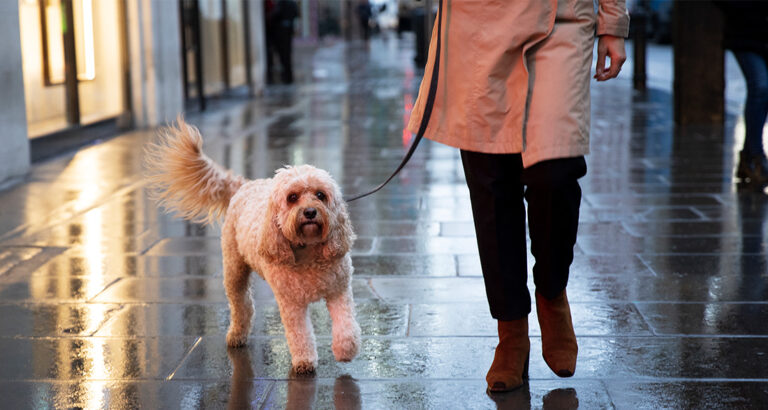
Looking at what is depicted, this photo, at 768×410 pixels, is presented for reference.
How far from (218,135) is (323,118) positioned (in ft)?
7.04

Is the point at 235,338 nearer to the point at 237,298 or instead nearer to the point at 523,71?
the point at 237,298

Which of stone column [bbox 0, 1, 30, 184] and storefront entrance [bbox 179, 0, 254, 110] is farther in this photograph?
storefront entrance [bbox 179, 0, 254, 110]

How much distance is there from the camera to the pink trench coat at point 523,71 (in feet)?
9.66

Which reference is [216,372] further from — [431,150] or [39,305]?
[431,150]

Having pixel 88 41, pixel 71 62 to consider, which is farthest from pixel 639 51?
pixel 71 62

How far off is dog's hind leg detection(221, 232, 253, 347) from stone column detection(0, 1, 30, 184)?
475 cm

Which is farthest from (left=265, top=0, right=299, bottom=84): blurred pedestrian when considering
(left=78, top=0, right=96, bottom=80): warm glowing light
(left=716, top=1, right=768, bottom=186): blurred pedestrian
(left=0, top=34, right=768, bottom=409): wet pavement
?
(left=716, top=1, right=768, bottom=186): blurred pedestrian

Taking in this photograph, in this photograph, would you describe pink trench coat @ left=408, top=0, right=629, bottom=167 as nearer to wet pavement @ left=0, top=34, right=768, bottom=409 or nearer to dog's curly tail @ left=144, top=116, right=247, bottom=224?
wet pavement @ left=0, top=34, right=768, bottom=409

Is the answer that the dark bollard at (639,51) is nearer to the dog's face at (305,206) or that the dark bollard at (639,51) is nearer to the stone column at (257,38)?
the stone column at (257,38)

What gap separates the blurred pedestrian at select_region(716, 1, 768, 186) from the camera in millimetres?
6793

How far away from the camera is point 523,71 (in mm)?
3014

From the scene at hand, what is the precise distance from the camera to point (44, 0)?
10.1 meters

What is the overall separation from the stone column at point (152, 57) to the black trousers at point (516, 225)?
31.1 feet

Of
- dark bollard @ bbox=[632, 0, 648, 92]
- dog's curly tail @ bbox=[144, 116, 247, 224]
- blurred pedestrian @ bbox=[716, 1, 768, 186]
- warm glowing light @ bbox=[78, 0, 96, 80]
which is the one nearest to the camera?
dog's curly tail @ bbox=[144, 116, 247, 224]
